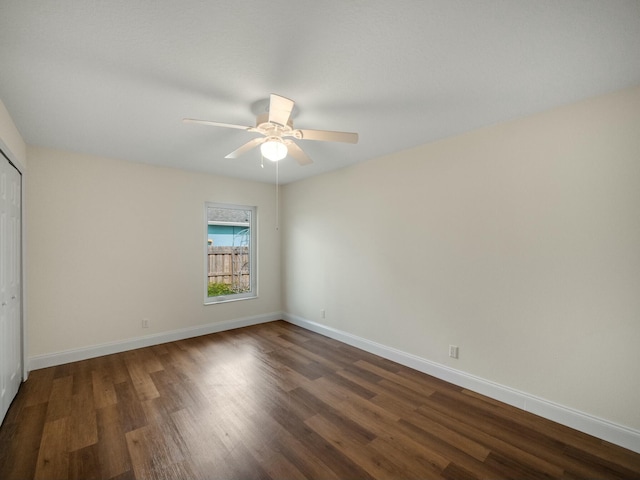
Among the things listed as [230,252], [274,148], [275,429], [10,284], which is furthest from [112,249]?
[275,429]

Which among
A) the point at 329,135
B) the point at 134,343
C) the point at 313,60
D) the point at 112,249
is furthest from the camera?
the point at 134,343

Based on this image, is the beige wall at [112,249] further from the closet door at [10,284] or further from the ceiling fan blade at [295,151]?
the ceiling fan blade at [295,151]

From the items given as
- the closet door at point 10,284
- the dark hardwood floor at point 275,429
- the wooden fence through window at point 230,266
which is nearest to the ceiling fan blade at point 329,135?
the dark hardwood floor at point 275,429

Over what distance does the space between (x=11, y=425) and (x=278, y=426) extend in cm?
200

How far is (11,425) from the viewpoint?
6.80ft

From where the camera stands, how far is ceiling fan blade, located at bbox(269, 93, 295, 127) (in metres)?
1.58

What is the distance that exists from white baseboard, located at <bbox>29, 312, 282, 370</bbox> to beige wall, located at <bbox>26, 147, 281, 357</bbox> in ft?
0.22

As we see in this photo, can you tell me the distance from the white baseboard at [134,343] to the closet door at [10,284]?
384 millimetres

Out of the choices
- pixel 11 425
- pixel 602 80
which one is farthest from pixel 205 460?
pixel 602 80

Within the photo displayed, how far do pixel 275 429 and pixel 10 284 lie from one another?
2.60 metres

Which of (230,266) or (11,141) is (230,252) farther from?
(11,141)

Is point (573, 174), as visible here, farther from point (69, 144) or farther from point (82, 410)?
point (69, 144)

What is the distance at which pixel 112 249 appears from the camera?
3484 mm

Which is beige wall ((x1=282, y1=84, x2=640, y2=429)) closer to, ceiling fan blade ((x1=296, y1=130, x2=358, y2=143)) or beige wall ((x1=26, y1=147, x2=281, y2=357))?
ceiling fan blade ((x1=296, y1=130, x2=358, y2=143))
